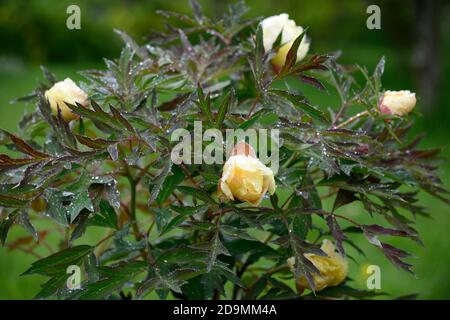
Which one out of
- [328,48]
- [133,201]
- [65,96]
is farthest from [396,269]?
[328,48]

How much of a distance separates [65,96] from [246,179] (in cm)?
36

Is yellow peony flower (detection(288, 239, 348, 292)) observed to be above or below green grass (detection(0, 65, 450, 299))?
above

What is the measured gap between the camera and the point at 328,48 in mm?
9164

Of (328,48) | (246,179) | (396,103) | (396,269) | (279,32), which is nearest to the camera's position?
(246,179)

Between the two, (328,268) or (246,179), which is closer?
→ (246,179)

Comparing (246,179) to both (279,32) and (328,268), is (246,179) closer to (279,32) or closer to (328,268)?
(328,268)

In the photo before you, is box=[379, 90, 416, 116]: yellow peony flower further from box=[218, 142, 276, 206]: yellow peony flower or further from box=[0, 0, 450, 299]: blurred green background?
box=[0, 0, 450, 299]: blurred green background

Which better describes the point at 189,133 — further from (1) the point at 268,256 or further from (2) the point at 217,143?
(1) the point at 268,256

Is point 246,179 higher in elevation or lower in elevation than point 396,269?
higher

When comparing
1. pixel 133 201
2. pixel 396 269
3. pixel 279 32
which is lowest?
pixel 396 269

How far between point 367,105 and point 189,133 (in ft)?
0.91

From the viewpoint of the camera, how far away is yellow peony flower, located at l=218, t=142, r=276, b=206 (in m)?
0.81

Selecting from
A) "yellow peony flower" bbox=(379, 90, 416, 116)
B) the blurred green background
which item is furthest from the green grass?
"yellow peony flower" bbox=(379, 90, 416, 116)

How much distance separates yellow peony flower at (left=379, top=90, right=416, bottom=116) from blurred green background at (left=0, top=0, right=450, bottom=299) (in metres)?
1.29
